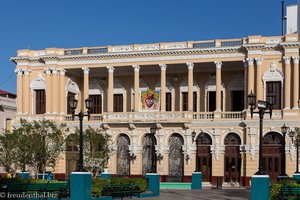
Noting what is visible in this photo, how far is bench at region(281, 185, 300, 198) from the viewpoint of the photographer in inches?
1037

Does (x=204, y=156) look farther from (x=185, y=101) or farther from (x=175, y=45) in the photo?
(x=175, y=45)

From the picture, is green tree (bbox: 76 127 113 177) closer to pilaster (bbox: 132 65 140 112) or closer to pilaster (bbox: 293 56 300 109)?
pilaster (bbox: 132 65 140 112)

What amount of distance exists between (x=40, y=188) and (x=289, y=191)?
1095 centimetres

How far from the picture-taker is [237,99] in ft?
189

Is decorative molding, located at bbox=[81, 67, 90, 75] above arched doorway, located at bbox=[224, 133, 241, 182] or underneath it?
above

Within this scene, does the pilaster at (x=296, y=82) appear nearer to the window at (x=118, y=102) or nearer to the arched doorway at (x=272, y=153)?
the arched doorway at (x=272, y=153)

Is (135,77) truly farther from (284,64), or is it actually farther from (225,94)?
(284,64)

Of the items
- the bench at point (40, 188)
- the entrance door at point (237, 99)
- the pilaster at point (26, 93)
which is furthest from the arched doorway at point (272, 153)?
the bench at point (40, 188)

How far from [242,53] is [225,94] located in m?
5.22

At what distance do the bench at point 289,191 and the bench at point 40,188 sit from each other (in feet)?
31.6

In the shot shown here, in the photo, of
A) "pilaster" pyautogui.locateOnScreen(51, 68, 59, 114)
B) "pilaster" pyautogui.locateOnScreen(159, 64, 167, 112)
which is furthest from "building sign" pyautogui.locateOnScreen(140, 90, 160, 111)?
"pilaster" pyautogui.locateOnScreen(51, 68, 59, 114)

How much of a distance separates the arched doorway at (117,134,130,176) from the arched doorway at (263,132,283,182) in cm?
1265

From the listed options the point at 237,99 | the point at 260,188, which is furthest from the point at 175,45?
the point at 260,188

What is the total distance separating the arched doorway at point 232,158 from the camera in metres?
53.5
